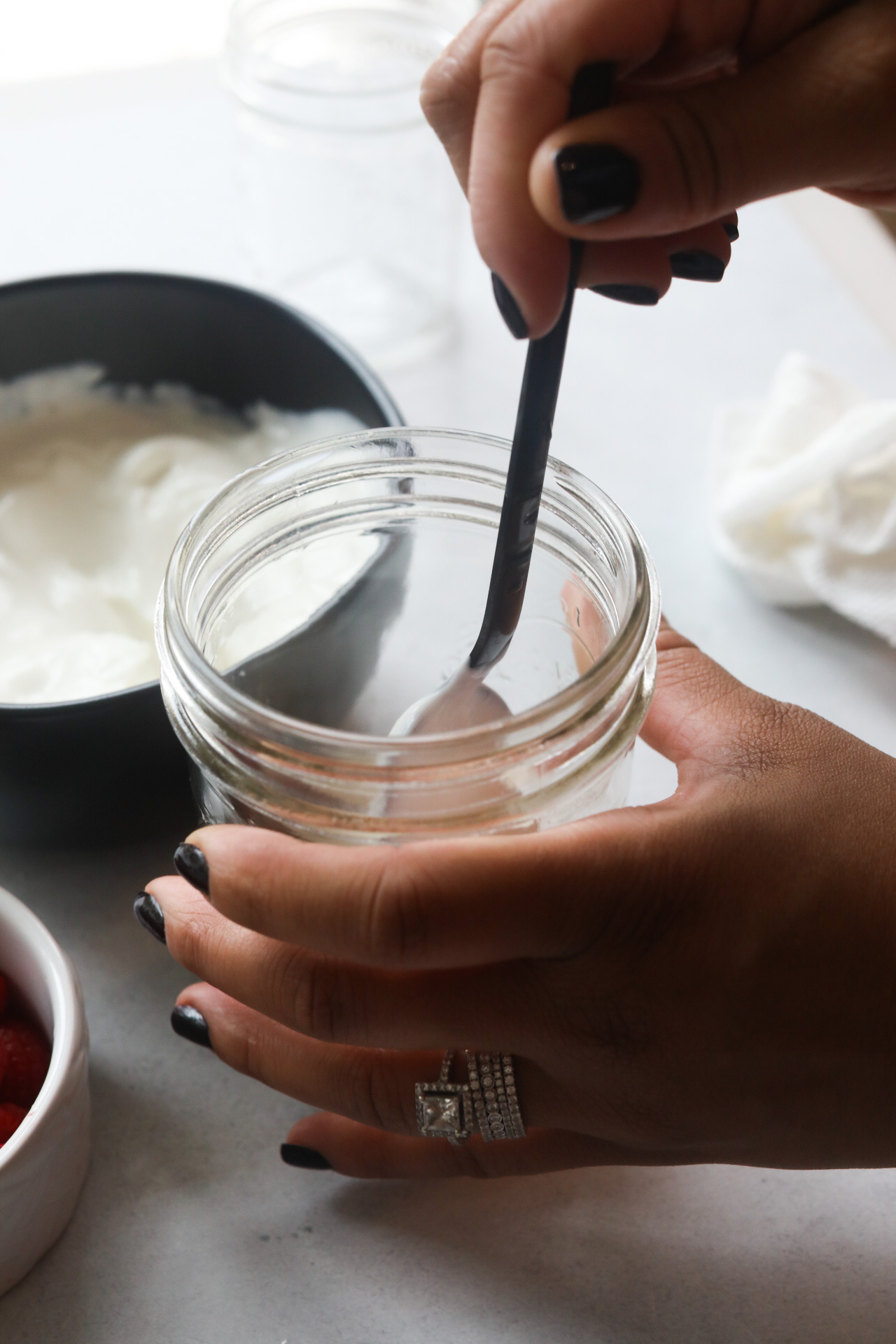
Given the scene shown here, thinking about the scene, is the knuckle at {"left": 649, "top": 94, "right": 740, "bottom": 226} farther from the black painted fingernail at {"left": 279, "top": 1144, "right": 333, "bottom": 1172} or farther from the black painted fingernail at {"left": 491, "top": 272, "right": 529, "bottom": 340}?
the black painted fingernail at {"left": 279, "top": 1144, "right": 333, "bottom": 1172}

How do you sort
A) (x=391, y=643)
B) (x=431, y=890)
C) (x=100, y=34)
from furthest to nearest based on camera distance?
(x=100, y=34) < (x=391, y=643) < (x=431, y=890)

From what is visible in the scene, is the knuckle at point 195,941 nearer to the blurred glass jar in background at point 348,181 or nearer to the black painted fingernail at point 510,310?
the black painted fingernail at point 510,310

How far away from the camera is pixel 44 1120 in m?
0.39

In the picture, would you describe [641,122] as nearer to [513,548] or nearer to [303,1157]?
[513,548]

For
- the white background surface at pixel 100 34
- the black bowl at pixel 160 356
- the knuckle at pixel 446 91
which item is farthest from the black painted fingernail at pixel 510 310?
the white background surface at pixel 100 34

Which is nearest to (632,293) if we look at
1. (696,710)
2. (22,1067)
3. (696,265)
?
(696,265)

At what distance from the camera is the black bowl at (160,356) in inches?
19.8

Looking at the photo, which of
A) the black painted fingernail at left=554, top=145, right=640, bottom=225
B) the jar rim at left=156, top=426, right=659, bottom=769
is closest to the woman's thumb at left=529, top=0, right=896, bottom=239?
the black painted fingernail at left=554, top=145, right=640, bottom=225

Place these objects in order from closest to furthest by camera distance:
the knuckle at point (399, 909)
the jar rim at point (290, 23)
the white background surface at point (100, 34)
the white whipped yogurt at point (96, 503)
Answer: the knuckle at point (399, 909), the white whipped yogurt at point (96, 503), the jar rim at point (290, 23), the white background surface at point (100, 34)

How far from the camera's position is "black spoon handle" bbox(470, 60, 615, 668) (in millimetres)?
354

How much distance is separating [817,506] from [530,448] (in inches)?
13.2

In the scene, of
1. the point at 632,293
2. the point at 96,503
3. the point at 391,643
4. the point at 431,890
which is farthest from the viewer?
the point at 96,503

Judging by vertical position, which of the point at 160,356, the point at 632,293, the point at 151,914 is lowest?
the point at 151,914

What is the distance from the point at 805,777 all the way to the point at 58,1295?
33 centimetres
